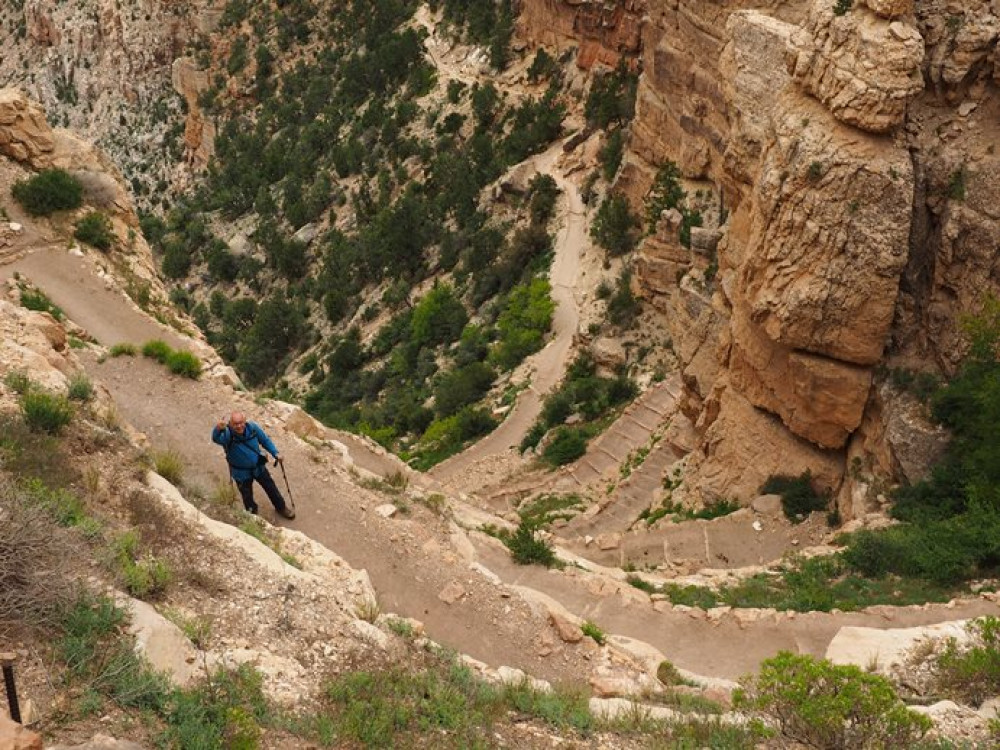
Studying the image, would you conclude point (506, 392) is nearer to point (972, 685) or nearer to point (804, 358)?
point (804, 358)

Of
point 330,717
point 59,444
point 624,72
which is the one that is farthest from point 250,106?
point 330,717

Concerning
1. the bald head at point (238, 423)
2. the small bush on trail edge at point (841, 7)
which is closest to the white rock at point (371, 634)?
the bald head at point (238, 423)

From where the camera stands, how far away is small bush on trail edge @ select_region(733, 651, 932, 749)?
789cm

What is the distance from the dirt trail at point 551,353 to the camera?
97.8 ft

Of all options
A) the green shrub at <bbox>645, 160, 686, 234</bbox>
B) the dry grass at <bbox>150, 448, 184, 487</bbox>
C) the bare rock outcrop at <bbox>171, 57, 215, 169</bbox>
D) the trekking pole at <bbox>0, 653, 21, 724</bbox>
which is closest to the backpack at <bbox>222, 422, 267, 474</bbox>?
the dry grass at <bbox>150, 448, 184, 487</bbox>

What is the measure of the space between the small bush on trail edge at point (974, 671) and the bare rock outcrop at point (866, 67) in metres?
9.87

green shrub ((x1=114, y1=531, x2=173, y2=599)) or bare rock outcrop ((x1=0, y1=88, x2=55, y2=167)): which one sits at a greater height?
bare rock outcrop ((x1=0, y1=88, x2=55, y2=167))

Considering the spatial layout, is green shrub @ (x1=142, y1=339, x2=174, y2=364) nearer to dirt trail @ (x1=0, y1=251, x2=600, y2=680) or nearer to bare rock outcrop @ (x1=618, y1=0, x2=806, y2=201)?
dirt trail @ (x1=0, y1=251, x2=600, y2=680)

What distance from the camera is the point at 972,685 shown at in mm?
9891

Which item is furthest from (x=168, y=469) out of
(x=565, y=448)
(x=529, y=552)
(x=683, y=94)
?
(x=683, y=94)

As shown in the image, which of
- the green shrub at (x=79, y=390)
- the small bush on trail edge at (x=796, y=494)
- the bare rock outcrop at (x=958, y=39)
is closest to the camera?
the green shrub at (x=79, y=390)

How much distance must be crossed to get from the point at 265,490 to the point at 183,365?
182 inches

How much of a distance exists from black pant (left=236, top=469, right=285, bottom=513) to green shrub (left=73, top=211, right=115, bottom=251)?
10305 millimetres

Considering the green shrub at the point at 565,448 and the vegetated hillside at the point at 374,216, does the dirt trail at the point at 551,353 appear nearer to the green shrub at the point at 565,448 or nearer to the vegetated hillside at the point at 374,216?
the vegetated hillside at the point at 374,216
